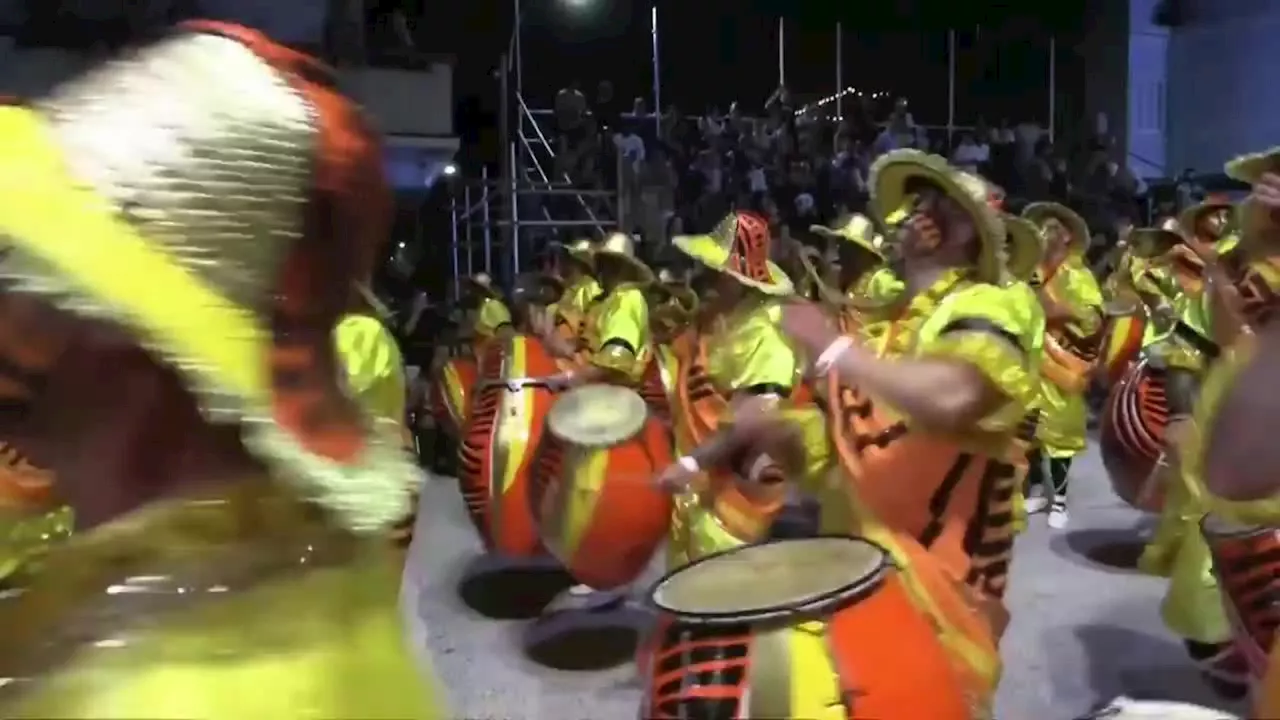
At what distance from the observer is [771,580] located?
1848 millimetres

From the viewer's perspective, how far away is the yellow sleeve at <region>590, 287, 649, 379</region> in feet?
15.8

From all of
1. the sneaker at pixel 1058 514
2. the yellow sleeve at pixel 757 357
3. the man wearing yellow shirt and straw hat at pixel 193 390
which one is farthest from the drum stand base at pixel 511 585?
the man wearing yellow shirt and straw hat at pixel 193 390

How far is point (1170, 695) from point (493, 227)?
7322mm

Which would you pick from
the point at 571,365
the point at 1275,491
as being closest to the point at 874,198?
the point at 1275,491

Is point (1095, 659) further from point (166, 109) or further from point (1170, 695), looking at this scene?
point (166, 109)

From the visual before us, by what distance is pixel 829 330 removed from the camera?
2.05 metres

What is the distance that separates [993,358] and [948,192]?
0.46 meters

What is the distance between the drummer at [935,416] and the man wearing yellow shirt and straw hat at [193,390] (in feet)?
3.43

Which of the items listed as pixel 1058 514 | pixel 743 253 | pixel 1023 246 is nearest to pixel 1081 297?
pixel 1058 514

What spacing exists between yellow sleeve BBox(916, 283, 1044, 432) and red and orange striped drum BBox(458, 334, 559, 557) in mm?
2385

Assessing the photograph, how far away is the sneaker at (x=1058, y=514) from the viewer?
5992 millimetres

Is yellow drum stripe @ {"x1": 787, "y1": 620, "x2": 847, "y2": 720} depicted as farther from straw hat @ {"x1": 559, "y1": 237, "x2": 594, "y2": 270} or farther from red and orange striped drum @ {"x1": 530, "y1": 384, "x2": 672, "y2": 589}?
straw hat @ {"x1": 559, "y1": 237, "x2": 594, "y2": 270}

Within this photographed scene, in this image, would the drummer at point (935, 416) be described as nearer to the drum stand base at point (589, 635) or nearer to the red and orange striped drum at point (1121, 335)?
the drum stand base at point (589, 635)

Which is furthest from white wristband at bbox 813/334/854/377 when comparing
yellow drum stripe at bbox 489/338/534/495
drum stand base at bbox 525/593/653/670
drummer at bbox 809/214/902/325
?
drummer at bbox 809/214/902/325
